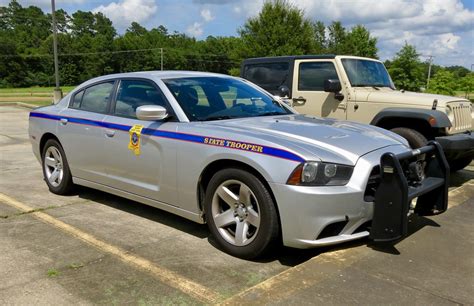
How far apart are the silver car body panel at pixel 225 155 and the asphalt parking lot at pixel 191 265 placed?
0.97 feet

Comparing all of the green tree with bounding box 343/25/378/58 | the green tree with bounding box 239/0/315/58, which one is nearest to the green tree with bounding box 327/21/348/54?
the green tree with bounding box 343/25/378/58

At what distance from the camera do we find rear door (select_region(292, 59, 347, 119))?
7238mm

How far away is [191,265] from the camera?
3.77 m

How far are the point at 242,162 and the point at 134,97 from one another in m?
1.80

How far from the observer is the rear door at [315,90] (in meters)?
7.24

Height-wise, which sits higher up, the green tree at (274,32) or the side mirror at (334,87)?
the green tree at (274,32)

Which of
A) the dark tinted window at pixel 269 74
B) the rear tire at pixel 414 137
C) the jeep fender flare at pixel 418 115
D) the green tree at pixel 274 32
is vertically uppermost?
the green tree at pixel 274 32

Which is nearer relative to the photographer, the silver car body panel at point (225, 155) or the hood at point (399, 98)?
the silver car body panel at point (225, 155)

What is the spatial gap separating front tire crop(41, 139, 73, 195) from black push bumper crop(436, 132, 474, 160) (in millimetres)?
4772

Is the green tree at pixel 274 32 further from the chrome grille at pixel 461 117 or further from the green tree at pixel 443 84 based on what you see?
the chrome grille at pixel 461 117

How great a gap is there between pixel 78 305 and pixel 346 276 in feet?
6.08

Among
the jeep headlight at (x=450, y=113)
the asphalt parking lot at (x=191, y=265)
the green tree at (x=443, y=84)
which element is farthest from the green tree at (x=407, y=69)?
the asphalt parking lot at (x=191, y=265)

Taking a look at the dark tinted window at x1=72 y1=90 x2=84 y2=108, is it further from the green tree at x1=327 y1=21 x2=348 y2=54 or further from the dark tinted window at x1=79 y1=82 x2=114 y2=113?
the green tree at x1=327 y1=21 x2=348 y2=54

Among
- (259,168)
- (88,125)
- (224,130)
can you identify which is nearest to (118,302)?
(259,168)
